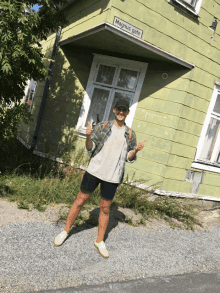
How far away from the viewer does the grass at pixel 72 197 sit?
4.23 metres

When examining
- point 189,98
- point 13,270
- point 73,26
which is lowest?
point 13,270

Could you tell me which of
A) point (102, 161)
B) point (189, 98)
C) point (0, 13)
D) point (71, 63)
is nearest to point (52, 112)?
point (71, 63)

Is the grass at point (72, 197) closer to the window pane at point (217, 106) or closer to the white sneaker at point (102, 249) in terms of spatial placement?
the white sneaker at point (102, 249)

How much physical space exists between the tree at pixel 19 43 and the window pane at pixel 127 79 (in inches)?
70.9

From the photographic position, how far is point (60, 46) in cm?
632

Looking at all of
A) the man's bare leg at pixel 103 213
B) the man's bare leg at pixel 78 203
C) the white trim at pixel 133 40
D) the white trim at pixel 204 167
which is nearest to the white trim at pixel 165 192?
the white trim at pixel 204 167

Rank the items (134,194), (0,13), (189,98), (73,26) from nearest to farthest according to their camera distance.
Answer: (0,13), (134,194), (189,98), (73,26)

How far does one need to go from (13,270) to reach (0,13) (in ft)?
11.9

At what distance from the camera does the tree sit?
12.0ft

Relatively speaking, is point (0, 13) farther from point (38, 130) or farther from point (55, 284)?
point (55, 284)

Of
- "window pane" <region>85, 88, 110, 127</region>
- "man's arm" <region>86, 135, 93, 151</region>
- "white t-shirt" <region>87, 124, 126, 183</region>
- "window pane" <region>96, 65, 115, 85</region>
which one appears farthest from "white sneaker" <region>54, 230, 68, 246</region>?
"window pane" <region>96, 65, 115, 85</region>

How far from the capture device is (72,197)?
455cm

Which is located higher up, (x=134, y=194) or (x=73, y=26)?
(x=73, y=26)

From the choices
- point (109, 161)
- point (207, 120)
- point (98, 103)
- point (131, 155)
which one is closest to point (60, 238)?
point (109, 161)
